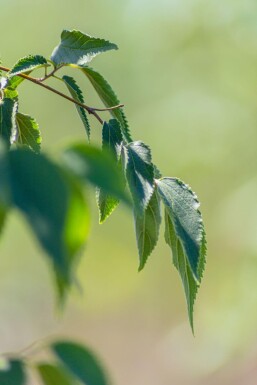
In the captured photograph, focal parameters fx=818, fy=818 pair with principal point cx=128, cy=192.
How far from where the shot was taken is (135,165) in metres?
0.51

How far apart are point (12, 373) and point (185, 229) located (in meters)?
0.18

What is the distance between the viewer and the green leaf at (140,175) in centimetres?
49

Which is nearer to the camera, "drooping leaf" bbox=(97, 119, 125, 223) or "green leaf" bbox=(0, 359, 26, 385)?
"green leaf" bbox=(0, 359, 26, 385)

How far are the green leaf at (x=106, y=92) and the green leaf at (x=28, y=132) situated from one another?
50 millimetres

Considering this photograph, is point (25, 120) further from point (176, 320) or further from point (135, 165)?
point (176, 320)

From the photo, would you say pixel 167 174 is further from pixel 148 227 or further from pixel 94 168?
pixel 94 168

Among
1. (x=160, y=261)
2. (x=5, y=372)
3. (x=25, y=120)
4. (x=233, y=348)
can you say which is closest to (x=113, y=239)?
(x=160, y=261)

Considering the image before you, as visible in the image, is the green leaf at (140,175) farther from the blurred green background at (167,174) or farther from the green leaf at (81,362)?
the blurred green background at (167,174)

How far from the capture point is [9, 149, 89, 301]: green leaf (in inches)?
10.4

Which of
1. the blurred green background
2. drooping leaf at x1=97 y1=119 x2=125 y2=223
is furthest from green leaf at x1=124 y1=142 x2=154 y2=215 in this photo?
the blurred green background

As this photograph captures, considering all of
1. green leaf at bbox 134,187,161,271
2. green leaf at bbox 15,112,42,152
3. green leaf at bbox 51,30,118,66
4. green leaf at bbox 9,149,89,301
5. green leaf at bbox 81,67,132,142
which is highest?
green leaf at bbox 51,30,118,66

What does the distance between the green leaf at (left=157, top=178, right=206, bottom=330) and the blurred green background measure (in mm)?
2837

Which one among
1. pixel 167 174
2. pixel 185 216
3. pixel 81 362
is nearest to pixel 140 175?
pixel 185 216

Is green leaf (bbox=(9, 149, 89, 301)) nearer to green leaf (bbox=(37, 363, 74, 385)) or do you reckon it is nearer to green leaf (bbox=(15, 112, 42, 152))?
green leaf (bbox=(37, 363, 74, 385))
